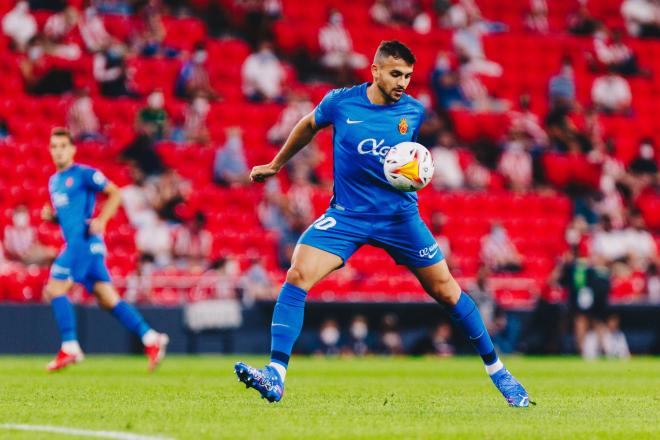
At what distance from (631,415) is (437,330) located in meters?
12.7

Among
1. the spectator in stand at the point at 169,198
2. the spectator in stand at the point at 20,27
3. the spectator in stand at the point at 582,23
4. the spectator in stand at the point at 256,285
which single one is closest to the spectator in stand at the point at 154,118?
the spectator in stand at the point at 169,198

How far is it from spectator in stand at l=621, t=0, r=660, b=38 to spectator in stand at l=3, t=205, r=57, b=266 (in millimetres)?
16099

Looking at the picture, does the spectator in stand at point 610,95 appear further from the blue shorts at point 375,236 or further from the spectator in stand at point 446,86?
the blue shorts at point 375,236

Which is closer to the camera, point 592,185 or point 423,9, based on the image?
point 592,185

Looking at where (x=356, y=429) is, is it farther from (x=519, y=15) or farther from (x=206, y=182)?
(x=519, y=15)

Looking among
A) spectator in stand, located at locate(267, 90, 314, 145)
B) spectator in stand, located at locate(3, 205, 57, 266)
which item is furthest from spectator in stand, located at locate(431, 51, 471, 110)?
spectator in stand, located at locate(3, 205, 57, 266)

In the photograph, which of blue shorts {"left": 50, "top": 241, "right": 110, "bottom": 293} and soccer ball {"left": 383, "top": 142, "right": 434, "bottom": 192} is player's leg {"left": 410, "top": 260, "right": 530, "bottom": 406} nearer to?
soccer ball {"left": 383, "top": 142, "right": 434, "bottom": 192}

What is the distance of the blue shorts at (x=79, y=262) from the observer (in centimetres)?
1278

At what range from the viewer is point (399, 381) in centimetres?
1205

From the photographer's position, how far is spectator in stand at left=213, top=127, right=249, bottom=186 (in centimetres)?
2133

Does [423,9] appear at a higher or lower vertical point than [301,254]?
higher

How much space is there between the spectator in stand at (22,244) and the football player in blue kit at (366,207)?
1133 centimetres

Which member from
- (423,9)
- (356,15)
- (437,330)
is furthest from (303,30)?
(437,330)

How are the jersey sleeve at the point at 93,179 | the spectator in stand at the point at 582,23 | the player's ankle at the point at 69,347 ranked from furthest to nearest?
the spectator in stand at the point at 582,23 < the player's ankle at the point at 69,347 < the jersey sleeve at the point at 93,179
